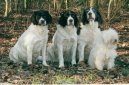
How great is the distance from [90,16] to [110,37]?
4.35 ft

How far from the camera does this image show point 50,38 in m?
14.7

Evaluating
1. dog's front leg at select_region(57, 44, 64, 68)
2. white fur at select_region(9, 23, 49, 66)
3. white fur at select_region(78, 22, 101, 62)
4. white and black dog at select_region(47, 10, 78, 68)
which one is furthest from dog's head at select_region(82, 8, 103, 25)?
white fur at select_region(9, 23, 49, 66)

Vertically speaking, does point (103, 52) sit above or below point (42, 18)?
below

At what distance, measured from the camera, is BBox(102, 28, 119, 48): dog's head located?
1026cm

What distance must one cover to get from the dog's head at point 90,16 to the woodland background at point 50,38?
1051 mm

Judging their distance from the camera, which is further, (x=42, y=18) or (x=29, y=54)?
(x=29, y=54)

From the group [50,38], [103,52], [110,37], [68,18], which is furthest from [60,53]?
[50,38]

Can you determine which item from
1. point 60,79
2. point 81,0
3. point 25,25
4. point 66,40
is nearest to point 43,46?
point 66,40

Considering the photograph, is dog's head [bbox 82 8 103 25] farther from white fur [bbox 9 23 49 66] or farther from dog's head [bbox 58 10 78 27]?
white fur [bbox 9 23 49 66]

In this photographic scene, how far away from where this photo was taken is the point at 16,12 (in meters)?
17.8

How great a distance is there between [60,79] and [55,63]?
225cm

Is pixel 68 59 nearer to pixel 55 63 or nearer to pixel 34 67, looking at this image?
pixel 55 63

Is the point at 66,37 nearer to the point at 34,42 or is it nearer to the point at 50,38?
the point at 34,42

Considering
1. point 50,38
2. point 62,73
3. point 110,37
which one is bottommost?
point 62,73
